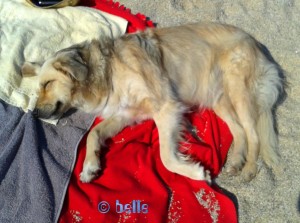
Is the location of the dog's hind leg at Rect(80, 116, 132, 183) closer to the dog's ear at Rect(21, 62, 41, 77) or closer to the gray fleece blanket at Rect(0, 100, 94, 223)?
the gray fleece blanket at Rect(0, 100, 94, 223)

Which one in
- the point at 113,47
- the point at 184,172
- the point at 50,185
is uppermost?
the point at 113,47

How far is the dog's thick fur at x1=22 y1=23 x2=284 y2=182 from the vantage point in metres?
3.72

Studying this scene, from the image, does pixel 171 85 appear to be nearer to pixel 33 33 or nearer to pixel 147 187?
pixel 147 187

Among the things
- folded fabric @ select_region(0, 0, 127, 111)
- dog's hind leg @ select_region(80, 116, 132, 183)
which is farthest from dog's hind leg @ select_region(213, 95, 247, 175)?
folded fabric @ select_region(0, 0, 127, 111)

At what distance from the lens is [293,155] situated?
3928 millimetres

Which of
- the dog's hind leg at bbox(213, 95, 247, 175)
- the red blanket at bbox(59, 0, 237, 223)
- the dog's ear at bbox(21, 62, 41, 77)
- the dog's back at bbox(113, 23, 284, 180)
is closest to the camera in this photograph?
the red blanket at bbox(59, 0, 237, 223)

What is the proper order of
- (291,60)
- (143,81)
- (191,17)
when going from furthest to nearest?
(191,17) → (291,60) → (143,81)

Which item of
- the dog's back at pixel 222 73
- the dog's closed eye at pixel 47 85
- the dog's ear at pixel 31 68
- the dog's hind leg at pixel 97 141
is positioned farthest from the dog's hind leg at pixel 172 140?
the dog's ear at pixel 31 68

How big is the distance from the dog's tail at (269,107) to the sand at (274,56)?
3.4 inches

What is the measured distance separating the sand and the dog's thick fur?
0.17 metres

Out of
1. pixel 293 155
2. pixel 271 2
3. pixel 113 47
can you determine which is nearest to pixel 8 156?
pixel 113 47

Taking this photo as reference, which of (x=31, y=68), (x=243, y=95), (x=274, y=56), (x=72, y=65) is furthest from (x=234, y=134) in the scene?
(x=31, y=68)

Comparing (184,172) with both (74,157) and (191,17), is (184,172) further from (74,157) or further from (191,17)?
(191,17)

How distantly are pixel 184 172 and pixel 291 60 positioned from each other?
7.71ft
